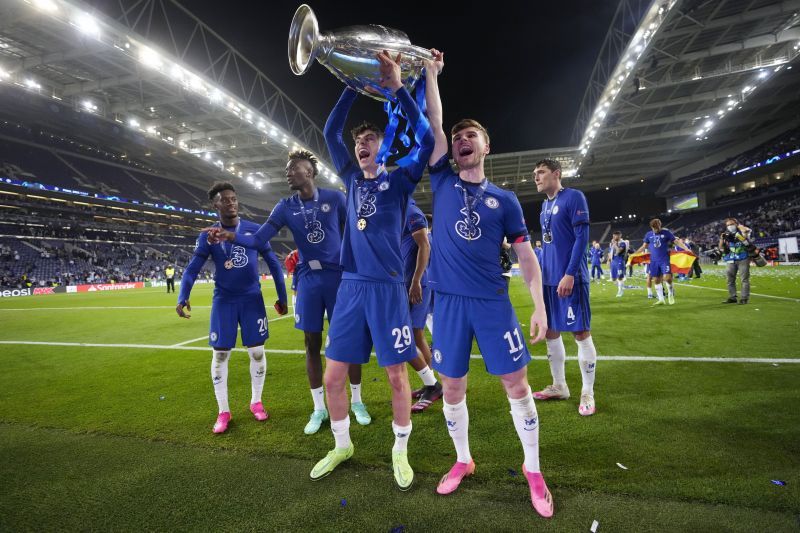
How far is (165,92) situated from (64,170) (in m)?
24.3

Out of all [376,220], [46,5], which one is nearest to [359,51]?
[376,220]

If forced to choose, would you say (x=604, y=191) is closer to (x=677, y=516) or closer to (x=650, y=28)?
(x=650, y=28)

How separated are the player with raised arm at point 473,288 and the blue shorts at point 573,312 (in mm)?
1449

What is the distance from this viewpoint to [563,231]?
154 inches

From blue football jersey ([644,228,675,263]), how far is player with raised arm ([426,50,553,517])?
9196mm

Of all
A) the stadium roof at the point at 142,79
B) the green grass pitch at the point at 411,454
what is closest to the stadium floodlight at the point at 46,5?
the stadium roof at the point at 142,79

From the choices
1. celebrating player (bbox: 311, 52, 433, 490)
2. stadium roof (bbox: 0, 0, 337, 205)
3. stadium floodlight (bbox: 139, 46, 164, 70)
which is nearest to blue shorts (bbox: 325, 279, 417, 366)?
celebrating player (bbox: 311, 52, 433, 490)

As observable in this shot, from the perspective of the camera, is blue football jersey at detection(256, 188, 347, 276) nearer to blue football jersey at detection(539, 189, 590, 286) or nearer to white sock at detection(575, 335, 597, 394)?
blue football jersey at detection(539, 189, 590, 286)

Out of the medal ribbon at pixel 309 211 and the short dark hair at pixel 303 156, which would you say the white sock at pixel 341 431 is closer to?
the medal ribbon at pixel 309 211

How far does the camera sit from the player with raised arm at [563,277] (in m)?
3.58

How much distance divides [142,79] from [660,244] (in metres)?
26.1

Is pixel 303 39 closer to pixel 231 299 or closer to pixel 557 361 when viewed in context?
pixel 231 299

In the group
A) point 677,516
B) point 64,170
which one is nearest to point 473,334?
point 677,516

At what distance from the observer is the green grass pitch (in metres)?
2.16
